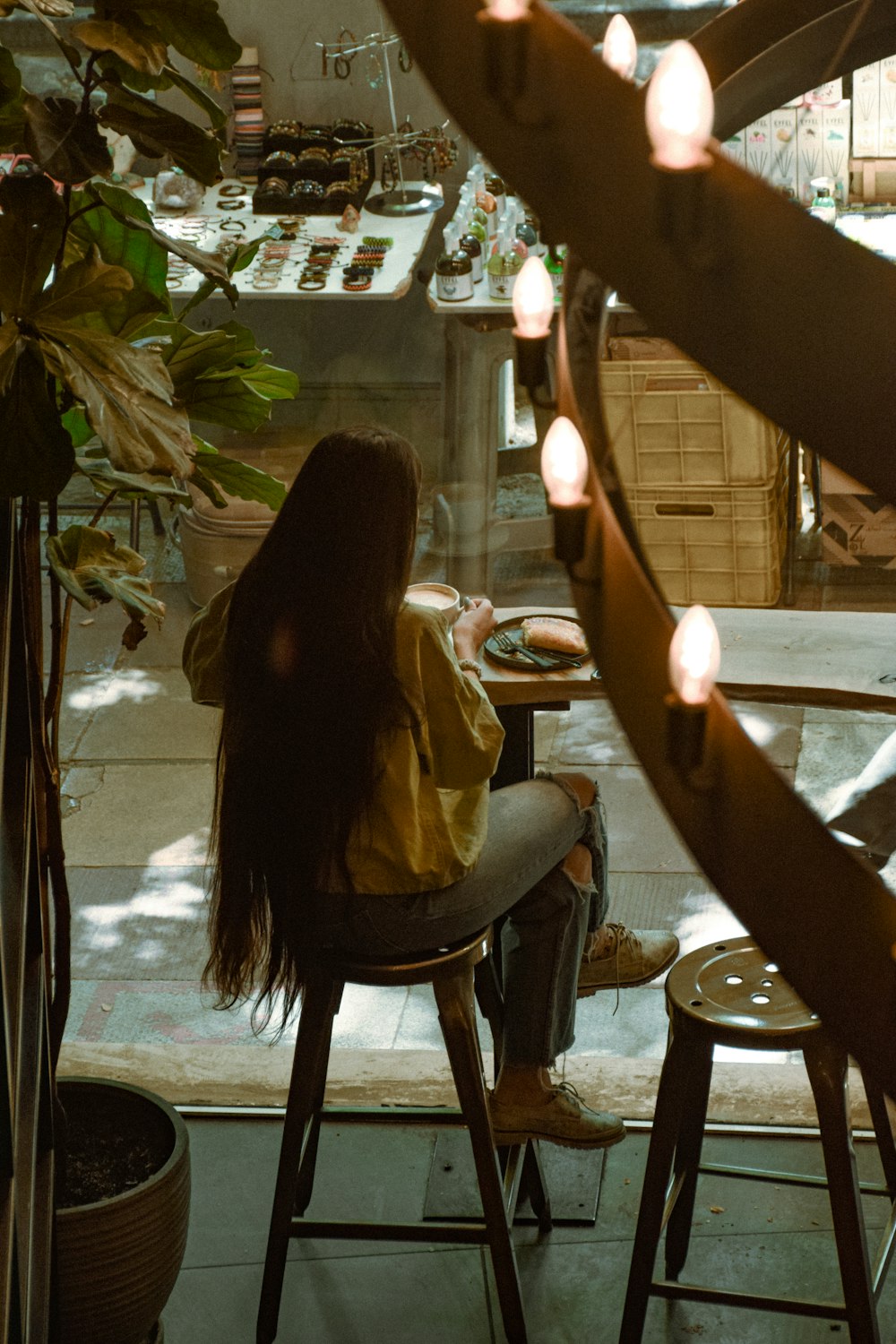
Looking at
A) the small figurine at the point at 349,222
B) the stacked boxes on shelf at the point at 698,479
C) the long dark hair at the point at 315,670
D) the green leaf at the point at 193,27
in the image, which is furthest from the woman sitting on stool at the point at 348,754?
the small figurine at the point at 349,222

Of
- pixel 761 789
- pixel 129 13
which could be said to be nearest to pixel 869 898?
pixel 761 789

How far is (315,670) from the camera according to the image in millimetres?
2434

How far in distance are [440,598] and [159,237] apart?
94 centimetres

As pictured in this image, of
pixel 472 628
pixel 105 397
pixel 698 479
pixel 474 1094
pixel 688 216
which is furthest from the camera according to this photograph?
pixel 698 479

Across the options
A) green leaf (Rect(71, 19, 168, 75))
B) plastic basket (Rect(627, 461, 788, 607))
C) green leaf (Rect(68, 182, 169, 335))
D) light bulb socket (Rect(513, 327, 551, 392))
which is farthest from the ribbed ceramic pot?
plastic basket (Rect(627, 461, 788, 607))

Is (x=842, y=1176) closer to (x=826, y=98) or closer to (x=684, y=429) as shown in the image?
(x=684, y=429)

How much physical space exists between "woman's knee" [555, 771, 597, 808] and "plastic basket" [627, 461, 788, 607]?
10.0ft

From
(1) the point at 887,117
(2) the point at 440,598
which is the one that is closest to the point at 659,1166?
(2) the point at 440,598

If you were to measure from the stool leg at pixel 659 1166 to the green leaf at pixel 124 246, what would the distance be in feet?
A: 4.60

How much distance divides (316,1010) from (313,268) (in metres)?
4.14

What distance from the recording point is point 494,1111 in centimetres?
287

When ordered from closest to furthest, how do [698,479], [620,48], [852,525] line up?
[620,48]
[698,479]
[852,525]

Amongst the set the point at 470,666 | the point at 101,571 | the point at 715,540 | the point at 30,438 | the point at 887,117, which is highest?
the point at 30,438

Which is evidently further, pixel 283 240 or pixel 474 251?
pixel 283 240
